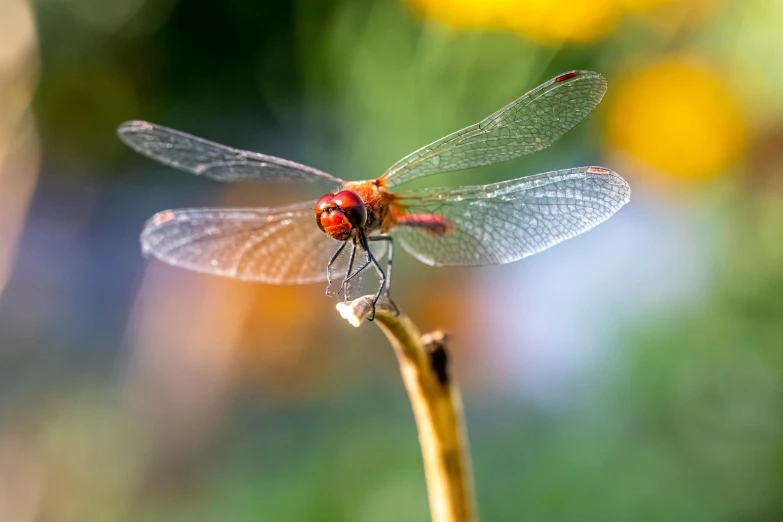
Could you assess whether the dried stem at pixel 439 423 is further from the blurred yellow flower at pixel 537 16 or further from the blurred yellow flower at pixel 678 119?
the blurred yellow flower at pixel 678 119

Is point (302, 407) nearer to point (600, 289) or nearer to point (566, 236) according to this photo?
point (600, 289)

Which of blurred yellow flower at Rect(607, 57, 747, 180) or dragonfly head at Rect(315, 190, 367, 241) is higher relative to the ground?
blurred yellow flower at Rect(607, 57, 747, 180)

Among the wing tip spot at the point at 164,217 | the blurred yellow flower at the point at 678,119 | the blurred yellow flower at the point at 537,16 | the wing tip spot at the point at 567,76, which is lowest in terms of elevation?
→ the wing tip spot at the point at 164,217

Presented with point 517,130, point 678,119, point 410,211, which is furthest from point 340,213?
point 678,119

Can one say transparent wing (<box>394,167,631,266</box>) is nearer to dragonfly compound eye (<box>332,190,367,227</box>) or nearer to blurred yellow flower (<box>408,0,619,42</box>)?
dragonfly compound eye (<box>332,190,367,227</box>)

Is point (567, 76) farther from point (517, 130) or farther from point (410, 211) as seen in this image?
point (410, 211)

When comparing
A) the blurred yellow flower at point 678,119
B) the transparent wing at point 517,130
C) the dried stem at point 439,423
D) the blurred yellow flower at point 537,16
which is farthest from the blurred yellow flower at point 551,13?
the dried stem at point 439,423

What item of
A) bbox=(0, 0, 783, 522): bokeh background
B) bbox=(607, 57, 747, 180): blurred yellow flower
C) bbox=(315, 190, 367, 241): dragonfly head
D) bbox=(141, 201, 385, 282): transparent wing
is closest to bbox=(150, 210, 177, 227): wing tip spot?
bbox=(141, 201, 385, 282): transparent wing

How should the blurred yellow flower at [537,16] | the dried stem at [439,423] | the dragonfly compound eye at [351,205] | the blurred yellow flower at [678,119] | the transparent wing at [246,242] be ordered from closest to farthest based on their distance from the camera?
the dried stem at [439,423], the dragonfly compound eye at [351,205], the transparent wing at [246,242], the blurred yellow flower at [537,16], the blurred yellow flower at [678,119]
